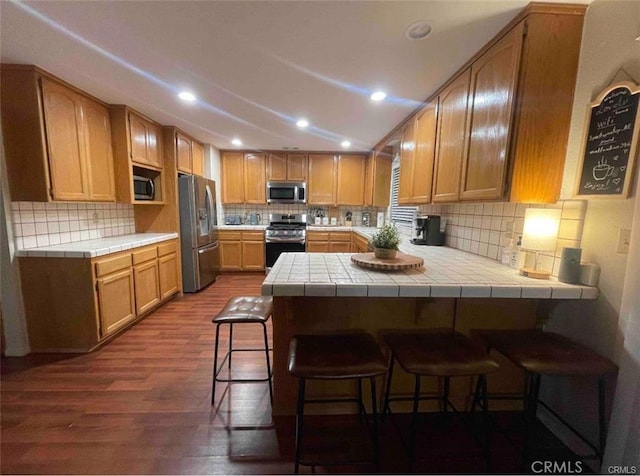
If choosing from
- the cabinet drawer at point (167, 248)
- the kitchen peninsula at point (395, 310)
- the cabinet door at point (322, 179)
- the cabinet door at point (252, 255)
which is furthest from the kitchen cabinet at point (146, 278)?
the cabinet door at point (322, 179)

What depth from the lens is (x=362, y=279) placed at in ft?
4.42

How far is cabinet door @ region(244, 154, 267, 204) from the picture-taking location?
4809 mm

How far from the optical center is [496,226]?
76.2 inches

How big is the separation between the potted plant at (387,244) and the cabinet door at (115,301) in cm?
233

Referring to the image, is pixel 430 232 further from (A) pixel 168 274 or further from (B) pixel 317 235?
(A) pixel 168 274

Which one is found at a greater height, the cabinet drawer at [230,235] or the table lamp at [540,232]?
the table lamp at [540,232]

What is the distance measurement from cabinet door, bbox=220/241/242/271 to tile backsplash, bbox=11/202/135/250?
1.52 meters

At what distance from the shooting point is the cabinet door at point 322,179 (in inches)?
191

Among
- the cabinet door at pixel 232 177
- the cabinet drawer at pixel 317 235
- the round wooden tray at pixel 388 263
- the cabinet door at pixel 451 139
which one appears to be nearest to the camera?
the round wooden tray at pixel 388 263

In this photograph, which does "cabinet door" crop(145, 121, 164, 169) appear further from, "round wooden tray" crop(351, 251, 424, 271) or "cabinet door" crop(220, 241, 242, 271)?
"round wooden tray" crop(351, 251, 424, 271)

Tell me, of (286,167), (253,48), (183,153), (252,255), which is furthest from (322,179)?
(253,48)

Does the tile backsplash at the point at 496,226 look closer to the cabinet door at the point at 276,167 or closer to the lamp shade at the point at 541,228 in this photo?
the lamp shade at the point at 541,228

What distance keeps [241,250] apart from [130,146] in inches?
89.9

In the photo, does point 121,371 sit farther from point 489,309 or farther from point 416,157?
point 416,157
